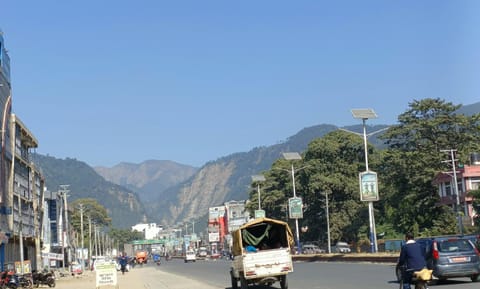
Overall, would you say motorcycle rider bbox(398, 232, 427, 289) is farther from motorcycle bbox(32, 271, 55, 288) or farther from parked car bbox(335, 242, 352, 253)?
parked car bbox(335, 242, 352, 253)

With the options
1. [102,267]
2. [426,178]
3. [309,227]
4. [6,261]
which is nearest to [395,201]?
[426,178]

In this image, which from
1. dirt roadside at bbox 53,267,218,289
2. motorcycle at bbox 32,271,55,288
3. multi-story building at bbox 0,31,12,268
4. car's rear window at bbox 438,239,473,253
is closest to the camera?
car's rear window at bbox 438,239,473,253

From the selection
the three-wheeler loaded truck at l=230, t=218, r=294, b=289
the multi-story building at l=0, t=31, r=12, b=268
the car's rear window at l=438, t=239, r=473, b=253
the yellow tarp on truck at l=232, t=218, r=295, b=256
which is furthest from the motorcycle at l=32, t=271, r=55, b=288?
the car's rear window at l=438, t=239, r=473, b=253

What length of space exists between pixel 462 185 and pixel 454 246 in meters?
60.8

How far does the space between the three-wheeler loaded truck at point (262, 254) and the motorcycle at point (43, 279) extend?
815 inches

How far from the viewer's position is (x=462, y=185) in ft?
274

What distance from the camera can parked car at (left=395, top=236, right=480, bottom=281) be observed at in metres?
25.0

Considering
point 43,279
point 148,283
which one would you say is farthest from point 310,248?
point 148,283

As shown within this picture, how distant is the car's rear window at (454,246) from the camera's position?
25375 mm

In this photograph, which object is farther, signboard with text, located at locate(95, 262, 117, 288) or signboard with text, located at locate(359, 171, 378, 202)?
signboard with text, located at locate(359, 171, 378, 202)

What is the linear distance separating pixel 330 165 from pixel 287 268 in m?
71.2

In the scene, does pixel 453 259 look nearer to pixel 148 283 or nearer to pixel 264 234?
pixel 264 234

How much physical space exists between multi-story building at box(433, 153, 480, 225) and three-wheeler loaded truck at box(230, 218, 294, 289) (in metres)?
55.7

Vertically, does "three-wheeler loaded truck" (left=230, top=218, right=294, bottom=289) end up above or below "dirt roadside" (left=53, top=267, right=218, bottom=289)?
above
